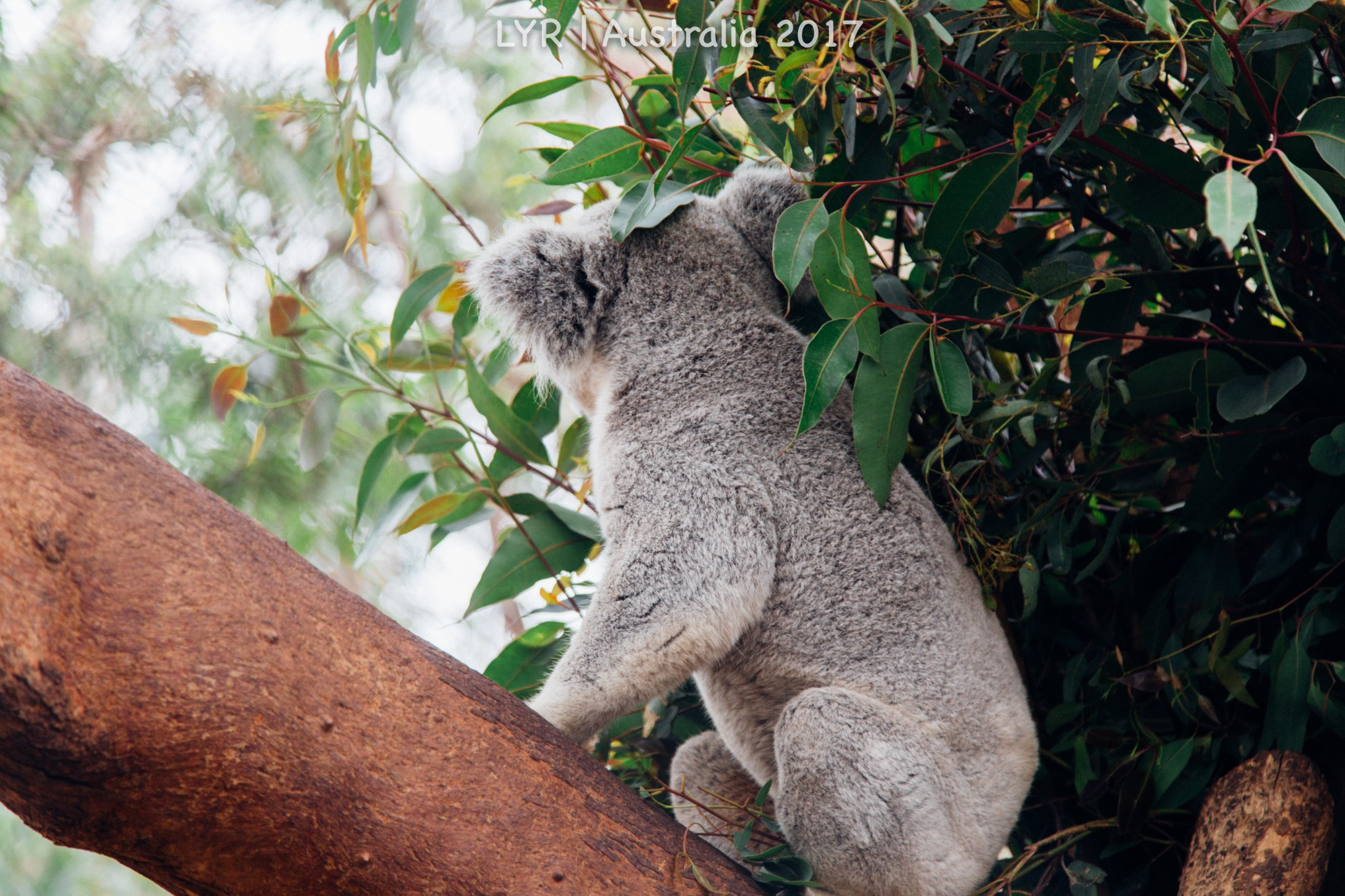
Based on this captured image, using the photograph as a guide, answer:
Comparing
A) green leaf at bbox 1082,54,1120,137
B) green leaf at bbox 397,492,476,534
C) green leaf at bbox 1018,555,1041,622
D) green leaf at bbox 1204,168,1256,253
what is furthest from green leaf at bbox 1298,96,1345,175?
green leaf at bbox 397,492,476,534

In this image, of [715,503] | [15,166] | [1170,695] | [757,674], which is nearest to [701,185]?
[715,503]

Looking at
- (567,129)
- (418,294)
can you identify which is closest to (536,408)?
(418,294)

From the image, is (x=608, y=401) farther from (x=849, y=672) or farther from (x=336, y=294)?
(x=336, y=294)

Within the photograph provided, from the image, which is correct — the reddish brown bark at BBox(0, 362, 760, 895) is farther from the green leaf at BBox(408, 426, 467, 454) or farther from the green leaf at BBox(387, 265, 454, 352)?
the green leaf at BBox(387, 265, 454, 352)

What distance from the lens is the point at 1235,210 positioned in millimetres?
913

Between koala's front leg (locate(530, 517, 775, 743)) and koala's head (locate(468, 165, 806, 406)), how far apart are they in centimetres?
47

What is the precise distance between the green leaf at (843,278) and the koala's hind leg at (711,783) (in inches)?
37.4

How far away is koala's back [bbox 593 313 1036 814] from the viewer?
1.77 metres

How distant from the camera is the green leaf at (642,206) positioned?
1624 mm

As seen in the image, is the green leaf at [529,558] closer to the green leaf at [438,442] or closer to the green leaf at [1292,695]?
the green leaf at [438,442]

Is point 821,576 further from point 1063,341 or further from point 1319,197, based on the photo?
point 1319,197

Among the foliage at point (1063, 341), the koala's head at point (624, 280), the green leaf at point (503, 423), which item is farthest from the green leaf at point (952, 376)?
the green leaf at point (503, 423)

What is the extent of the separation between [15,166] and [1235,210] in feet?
14.0

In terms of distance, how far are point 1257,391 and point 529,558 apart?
1.39 m
